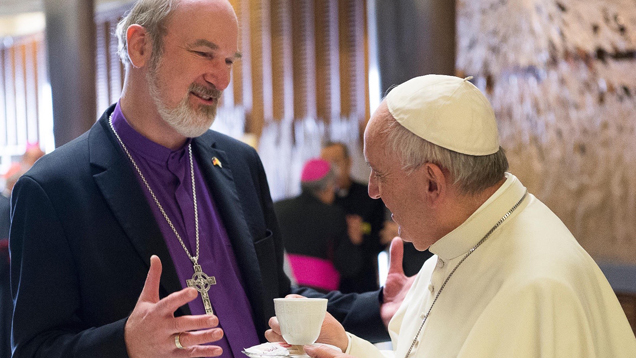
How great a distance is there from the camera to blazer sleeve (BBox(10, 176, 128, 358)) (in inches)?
70.5

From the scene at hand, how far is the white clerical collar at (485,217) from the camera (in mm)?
1657

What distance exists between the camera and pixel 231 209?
2.22 m

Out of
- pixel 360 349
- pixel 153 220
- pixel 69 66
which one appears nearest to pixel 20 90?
pixel 69 66

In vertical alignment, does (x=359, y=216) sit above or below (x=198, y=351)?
below

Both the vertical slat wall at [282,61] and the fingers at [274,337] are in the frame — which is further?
the vertical slat wall at [282,61]

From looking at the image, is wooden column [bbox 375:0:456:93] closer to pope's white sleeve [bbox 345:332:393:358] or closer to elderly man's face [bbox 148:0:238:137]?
elderly man's face [bbox 148:0:238:137]

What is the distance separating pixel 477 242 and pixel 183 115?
3.16 feet

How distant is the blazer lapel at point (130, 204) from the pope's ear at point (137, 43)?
275mm

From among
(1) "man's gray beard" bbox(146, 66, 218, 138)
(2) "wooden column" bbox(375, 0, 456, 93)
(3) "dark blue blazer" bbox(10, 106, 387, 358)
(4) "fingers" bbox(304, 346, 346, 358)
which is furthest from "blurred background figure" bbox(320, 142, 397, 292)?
(4) "fingers" bbox(304, 346, 346, 358)

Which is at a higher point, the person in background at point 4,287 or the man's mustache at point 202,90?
the man's mustache at point 202,90

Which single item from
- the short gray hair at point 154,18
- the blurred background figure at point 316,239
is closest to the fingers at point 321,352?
Answer: the short gray hair at point 154,18

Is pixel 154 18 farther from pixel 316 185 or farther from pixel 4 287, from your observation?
pixel 4 287

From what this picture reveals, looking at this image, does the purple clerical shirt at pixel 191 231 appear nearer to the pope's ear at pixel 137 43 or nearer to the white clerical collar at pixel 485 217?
the pope's ear at pixel 137 43

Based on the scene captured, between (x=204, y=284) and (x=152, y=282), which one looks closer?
(x=152, y=282)
